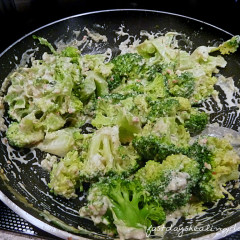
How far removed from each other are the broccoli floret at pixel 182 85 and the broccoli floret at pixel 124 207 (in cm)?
67

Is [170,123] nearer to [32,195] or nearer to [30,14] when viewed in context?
[32,195]

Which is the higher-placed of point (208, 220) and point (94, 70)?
point (94, 70)

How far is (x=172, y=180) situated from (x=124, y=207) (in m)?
0.23

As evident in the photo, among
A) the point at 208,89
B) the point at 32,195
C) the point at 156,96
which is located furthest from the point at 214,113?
the point at 32,195

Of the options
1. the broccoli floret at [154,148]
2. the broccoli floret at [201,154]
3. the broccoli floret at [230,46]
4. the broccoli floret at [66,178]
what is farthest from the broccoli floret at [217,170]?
the broccoli floret at [230,46]

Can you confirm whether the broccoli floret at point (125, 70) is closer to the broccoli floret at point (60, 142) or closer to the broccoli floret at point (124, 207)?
the broccoli floret at point (60, 142)

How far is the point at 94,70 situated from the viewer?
1.92 metres

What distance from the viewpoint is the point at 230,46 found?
212 centimetres

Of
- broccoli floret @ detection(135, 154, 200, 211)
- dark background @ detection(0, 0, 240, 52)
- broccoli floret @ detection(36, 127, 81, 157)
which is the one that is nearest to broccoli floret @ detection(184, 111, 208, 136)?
broccoli floret @ detection(135, 154, 200, 211)

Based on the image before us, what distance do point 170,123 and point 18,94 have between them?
0.87 metres

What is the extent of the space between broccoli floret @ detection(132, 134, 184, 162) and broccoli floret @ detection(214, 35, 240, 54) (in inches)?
37.2

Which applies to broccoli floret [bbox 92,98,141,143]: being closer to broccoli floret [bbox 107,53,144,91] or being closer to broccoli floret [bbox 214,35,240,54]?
broccoli floret [bbox 107,53,144,91]

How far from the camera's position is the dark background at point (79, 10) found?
267cm

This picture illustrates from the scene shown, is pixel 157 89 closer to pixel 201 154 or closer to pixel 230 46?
pixel 201 154
